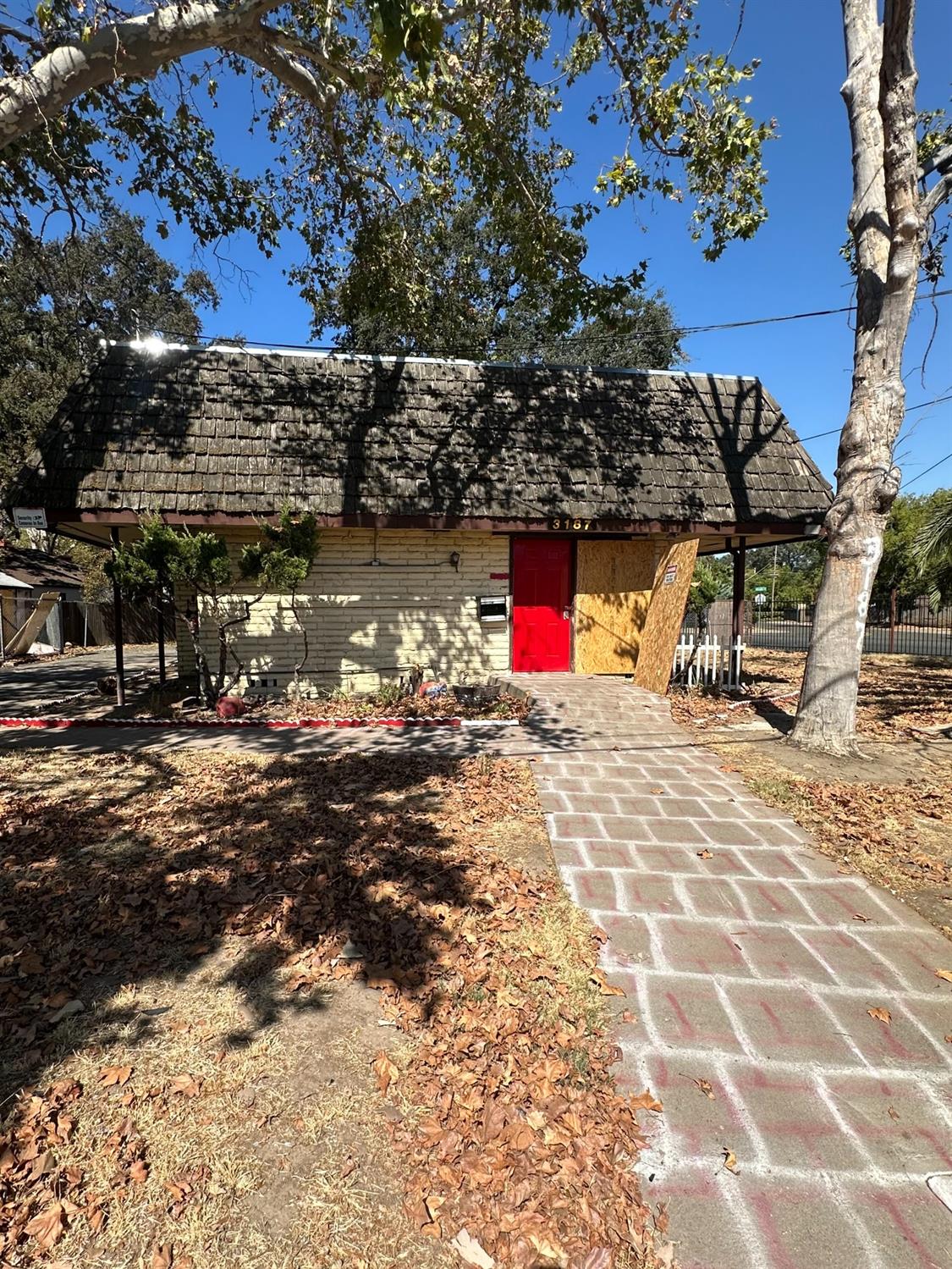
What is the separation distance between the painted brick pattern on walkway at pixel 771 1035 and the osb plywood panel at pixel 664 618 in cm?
473

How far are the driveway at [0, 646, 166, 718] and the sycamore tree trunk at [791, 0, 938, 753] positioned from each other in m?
11.5

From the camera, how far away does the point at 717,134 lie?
7.30 m

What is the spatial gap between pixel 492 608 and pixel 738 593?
443 cm

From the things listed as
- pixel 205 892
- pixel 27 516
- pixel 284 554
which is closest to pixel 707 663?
pixel 284 554

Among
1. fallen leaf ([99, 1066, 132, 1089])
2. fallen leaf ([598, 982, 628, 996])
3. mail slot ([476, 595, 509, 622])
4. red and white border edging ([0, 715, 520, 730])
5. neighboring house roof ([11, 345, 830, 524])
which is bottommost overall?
fallen leaf ([99, 1066, 132, 1089])

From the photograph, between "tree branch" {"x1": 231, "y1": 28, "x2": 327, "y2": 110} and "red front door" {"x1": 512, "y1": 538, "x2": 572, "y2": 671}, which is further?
"red front door" {"x1": 512, "y1": 538, "x2": 572, "y2": 671}

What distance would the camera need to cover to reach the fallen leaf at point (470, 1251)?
1.87 metres

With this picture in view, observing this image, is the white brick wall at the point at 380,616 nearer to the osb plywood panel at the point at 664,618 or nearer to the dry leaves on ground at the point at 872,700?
the osb plywood panel at the point at 664,618

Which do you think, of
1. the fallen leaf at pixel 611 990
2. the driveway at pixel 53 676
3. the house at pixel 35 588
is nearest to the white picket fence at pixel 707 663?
the fallen leaf at pixel 611 990

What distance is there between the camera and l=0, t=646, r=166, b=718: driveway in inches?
443

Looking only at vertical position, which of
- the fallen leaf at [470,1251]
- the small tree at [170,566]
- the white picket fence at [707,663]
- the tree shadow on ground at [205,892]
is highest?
the small tree at [170,566]

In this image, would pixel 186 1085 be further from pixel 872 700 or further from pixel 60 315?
pixel 60 315

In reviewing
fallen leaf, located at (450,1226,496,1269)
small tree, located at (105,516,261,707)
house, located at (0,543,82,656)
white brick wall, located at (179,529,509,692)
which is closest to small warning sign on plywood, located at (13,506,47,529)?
small tree, located at (105,516,261,707)

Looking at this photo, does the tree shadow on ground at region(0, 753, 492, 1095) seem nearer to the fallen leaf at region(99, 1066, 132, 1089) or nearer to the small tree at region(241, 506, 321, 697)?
the fallen leaf at region(99, 1066, 132, 1089)
